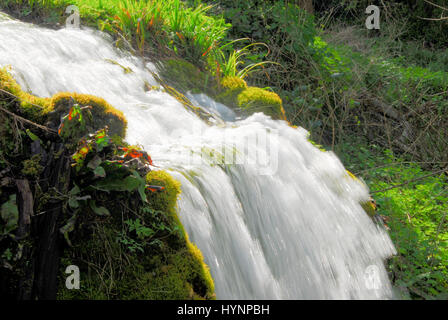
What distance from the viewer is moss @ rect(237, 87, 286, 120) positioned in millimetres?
5074

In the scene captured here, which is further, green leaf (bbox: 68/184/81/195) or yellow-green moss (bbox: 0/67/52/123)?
yellow-green moss (bbox: 0/67/52/123)

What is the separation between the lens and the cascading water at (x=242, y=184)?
276 centimetres

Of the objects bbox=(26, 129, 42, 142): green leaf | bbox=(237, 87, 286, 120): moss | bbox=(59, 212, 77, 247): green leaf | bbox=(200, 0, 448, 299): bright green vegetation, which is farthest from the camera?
bbox=(200, 0, 448, 299): bright green vegetation

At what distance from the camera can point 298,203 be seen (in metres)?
3.64

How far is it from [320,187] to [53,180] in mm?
2700

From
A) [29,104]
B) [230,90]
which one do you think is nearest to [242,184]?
[29,104]

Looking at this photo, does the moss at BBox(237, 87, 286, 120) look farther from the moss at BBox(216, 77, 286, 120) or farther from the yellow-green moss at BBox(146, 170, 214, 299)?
the yellow-green moss at BBox(146, 170, 214, 299)

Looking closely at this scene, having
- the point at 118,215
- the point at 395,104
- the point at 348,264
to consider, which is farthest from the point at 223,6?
the point at 118,215

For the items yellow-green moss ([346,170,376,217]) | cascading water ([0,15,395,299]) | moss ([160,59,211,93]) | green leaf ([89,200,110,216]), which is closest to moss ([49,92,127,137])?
Answer: cascading water ([0,15,395,299])

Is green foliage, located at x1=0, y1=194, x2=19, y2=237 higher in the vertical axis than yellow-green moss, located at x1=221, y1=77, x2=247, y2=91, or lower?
lower

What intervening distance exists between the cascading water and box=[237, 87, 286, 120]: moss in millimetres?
160

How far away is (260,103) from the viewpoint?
5137mm

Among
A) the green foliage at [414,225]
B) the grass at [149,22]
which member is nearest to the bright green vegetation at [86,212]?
the green foliage at [414,225]

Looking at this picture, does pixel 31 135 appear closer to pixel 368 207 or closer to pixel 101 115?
pixel 101 115
